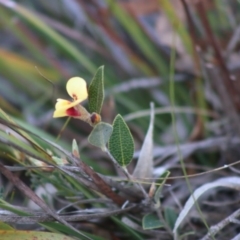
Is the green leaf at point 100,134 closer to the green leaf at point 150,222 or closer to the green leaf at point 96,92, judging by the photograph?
the green leaf at point 96,92

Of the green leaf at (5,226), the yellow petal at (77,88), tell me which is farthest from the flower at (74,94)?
the green leaf at (5,226)

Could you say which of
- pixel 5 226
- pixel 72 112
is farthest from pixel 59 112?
pixel 5 226

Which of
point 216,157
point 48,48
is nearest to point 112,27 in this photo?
point 48,48

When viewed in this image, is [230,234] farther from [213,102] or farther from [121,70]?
[121,70]

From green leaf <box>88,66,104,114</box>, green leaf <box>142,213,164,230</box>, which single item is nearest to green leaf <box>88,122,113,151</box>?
green leaf <box>88,66,104,114</box>

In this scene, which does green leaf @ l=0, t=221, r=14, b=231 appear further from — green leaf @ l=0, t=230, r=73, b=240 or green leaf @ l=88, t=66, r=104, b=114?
green leaf @ l=88, t=66, r=104, b=114
